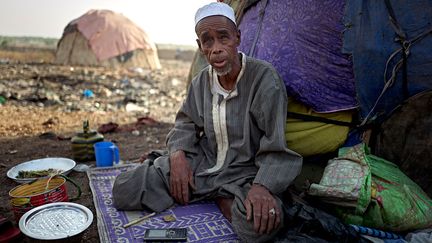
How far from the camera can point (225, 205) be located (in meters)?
2.36

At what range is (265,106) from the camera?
2.15 metres

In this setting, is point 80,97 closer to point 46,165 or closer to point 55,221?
point 46,165

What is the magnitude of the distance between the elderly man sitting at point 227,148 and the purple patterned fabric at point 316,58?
1.09 ft

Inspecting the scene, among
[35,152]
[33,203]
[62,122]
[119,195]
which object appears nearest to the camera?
[33,203]

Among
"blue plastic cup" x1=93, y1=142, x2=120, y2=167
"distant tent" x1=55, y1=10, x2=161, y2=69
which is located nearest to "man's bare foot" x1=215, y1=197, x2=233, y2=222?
"blue plastic cup" x1=93, y1=142, x2=120, y2=167

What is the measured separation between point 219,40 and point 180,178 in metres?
0.94

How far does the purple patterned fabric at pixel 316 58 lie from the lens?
2443mm

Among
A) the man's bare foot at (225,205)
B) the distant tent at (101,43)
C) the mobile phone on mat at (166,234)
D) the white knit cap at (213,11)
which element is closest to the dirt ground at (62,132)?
the mobile phone on mat at (166,234)

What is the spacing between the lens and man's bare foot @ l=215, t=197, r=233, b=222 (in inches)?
91.1

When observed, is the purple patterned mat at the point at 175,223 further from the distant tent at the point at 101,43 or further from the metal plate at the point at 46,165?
the distant tent at the point at 101,43

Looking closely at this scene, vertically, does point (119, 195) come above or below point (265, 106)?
below

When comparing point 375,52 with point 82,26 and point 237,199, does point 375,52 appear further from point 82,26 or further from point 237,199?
point 82,26

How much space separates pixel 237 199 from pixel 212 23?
1048mm

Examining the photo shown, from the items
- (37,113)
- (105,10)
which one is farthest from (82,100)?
(105,10)
